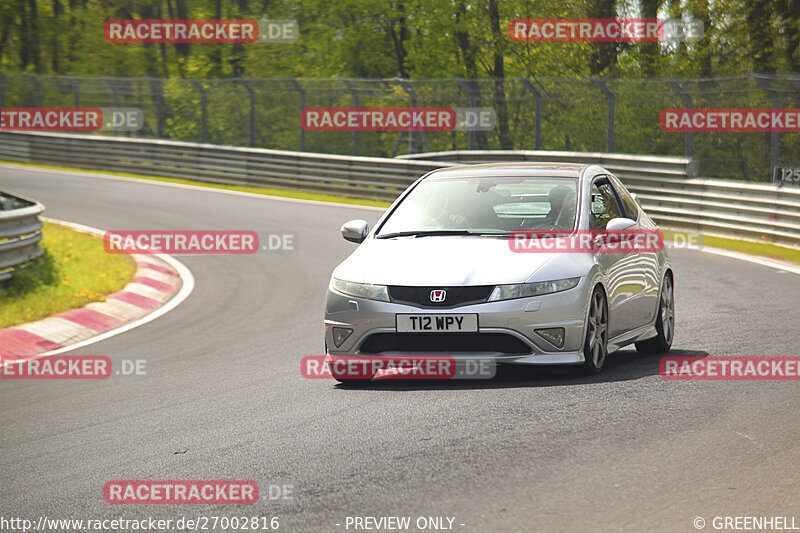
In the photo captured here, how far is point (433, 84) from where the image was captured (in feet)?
85.8

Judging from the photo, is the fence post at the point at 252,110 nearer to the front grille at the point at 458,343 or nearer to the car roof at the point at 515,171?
the car roof at the point at 515,171

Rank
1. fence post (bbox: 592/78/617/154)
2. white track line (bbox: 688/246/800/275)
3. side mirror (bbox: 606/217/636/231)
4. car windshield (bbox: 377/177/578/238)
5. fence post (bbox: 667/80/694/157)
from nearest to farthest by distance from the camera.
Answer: side mirror (bbox: 606/217/636/231), car windshield (bbox: 377/177/578/238), white track line (bbox: 688/246/800/275), fence post (bbox: 667/80/694/157), fence post (bbox: 592/78/617/154)

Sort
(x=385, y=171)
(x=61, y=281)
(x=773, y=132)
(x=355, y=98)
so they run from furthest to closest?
(x=355, y=98), (x=385, y=171), (x=773, y=132), (x=61, y=281)

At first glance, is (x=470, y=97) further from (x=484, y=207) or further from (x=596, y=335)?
(x=596, y=335)

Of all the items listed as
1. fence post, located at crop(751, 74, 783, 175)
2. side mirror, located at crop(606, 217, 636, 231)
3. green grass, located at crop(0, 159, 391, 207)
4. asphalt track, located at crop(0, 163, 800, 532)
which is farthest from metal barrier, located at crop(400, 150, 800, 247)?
side mirror, located at crop(606, 217, 636, 231)

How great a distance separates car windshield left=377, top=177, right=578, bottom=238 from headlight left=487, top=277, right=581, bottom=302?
2.65 feet

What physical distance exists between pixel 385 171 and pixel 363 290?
712 inches

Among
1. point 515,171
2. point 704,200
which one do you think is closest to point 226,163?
point 704,200

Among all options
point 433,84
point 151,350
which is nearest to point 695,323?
point 151,350

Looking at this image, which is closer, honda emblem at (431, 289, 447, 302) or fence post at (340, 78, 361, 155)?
honda emblem at (431, 289, 447, 302)

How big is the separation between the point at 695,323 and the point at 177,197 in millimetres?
17145

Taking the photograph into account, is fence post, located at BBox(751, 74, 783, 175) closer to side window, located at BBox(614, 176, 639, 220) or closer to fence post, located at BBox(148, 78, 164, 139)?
side window, located at BBox(614, 176, 639, 220)

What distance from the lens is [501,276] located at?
7.07 meters

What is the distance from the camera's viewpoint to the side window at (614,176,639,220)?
29.2ft
